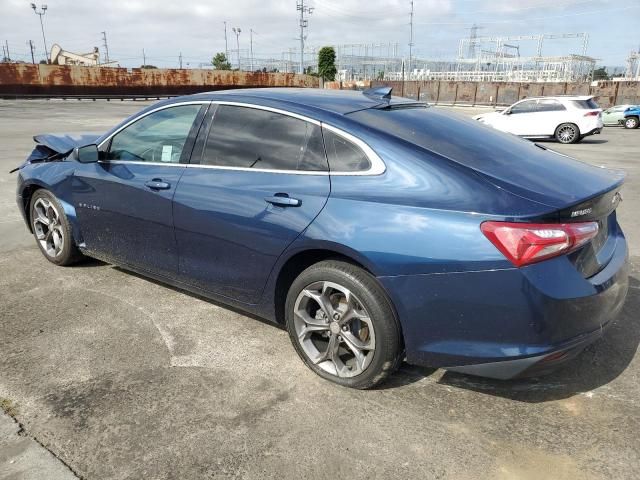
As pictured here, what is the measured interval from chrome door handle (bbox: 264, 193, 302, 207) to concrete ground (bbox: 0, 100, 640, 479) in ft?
3.32

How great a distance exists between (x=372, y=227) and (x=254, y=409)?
1153 mm

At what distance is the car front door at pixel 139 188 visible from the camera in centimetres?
361

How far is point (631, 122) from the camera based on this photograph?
23406 millimetres

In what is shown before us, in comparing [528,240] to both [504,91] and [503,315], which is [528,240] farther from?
[504,91]

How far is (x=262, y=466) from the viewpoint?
2355 millimetres

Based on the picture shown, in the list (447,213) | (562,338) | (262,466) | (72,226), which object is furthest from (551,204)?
(72,226)

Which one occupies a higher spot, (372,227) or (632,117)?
(372,227)

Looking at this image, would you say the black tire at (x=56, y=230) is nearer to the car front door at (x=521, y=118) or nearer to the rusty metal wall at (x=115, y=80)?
the car front door at (x=521, y=118)

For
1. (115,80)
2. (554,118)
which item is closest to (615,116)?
(554,118)

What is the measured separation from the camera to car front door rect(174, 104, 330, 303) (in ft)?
9.70

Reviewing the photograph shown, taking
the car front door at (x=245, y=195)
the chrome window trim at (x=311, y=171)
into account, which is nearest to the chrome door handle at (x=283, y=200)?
the car front door at (x=245, y=195)

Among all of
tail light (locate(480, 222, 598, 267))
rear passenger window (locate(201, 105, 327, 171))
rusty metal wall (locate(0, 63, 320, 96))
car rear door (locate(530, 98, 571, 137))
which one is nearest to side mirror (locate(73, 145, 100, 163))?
rear passenger window (locate(201, 105, 327, 171))

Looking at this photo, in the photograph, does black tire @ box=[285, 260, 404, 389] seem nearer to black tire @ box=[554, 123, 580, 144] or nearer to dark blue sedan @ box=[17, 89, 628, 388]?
dark blue sedan @ box=[17, 89, 628, 388]

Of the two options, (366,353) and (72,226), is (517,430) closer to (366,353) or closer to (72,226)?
(366,353)
